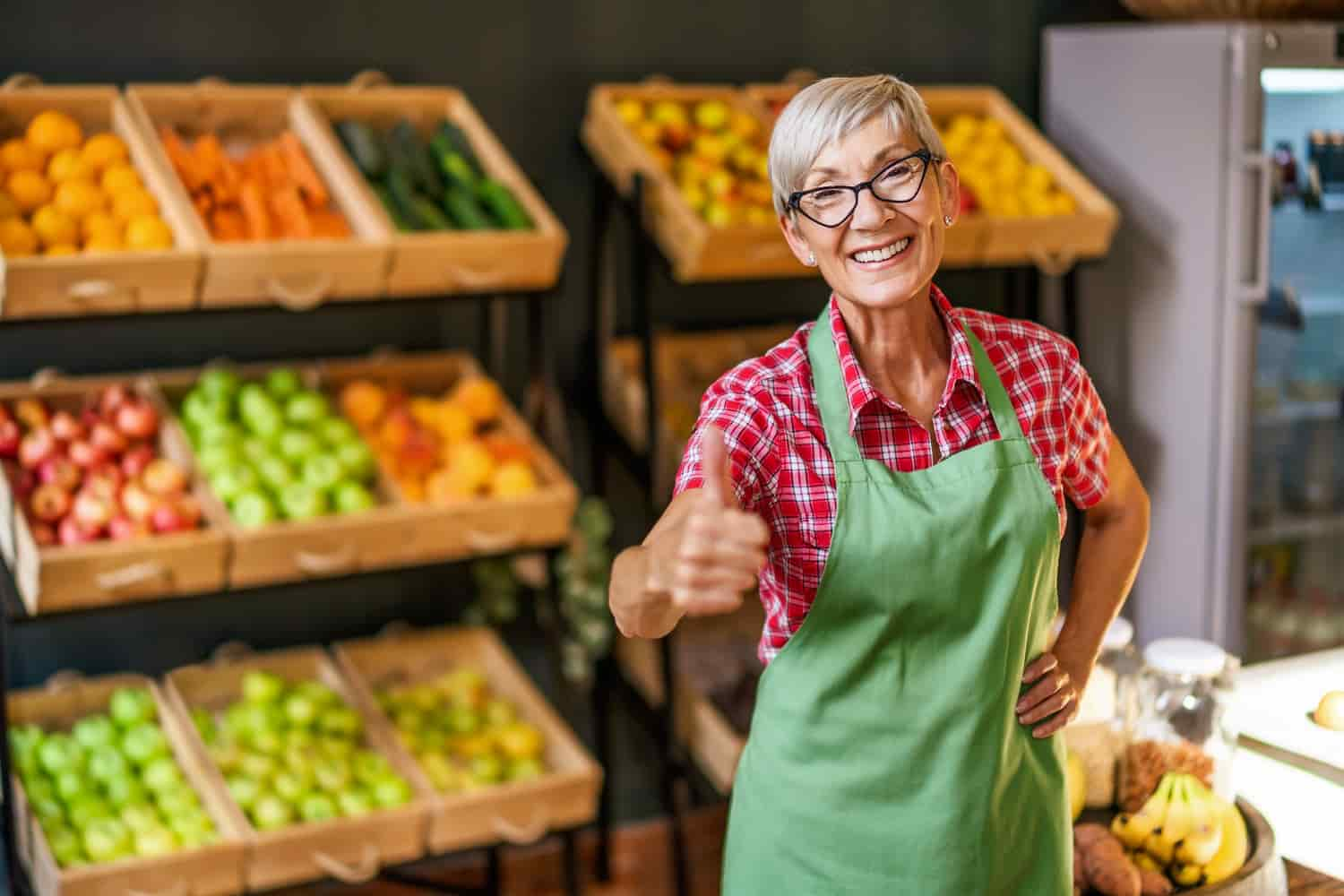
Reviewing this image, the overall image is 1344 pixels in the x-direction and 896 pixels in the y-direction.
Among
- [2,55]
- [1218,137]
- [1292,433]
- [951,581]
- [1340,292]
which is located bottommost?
[1292,433]

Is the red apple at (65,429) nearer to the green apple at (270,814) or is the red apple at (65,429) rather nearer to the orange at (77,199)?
the orange at (77,199)

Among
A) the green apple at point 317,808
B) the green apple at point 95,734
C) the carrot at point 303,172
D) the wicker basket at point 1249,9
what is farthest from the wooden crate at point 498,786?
the wicker basket at point 1249,9

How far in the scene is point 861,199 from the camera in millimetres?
1402

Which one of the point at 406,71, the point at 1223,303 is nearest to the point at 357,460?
the point at 406,71

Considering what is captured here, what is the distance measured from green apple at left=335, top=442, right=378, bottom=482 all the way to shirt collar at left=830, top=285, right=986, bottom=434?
139cm

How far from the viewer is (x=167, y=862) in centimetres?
246

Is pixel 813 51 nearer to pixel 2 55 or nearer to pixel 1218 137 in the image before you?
pixel 1218 137

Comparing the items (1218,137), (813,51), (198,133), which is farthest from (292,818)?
(1218,137)

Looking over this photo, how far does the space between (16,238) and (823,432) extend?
63.0 inches

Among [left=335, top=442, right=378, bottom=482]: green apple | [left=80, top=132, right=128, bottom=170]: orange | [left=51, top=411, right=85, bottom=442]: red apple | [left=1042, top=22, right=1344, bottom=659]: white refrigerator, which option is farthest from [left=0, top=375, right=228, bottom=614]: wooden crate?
[left=1042, top=22, right=1344, bottom=659]: white refrigerator

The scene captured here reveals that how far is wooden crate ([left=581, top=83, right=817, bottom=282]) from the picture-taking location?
291 cm

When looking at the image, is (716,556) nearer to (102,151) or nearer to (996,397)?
(996,397)

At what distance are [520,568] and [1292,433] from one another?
6.51ft

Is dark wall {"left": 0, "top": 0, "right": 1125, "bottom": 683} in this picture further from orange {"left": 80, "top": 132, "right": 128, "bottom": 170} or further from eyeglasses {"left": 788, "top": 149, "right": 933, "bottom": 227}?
eyeglasses {"left": 788, "top": 149, "right": 933, "bottom": 227}
